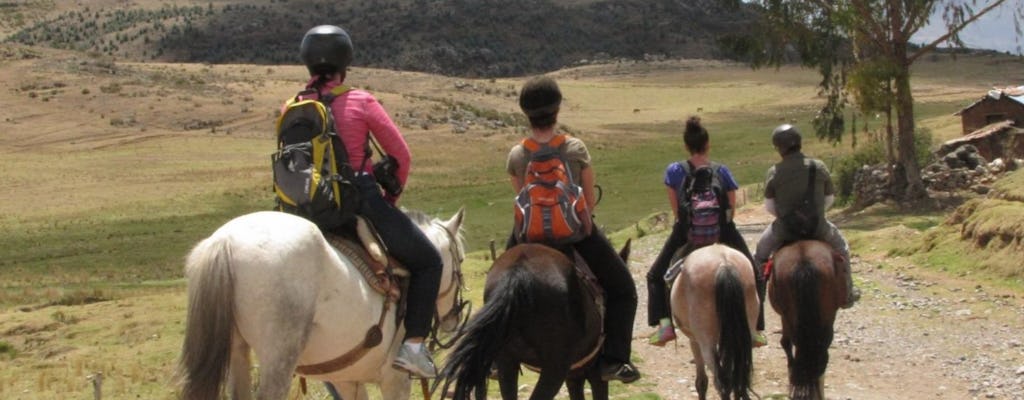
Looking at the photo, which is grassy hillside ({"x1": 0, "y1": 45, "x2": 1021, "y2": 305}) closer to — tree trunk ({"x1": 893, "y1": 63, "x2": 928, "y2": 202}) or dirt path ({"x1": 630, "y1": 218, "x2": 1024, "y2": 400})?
tree trunk ({"x1": 893, "y1": 63, "x2": 928, "y2": 202})

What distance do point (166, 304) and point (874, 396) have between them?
14.5 metres

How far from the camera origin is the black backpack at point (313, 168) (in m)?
6.78

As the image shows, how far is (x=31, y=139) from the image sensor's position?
65.6m

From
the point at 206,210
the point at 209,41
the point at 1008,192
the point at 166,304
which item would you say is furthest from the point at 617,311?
the point at 209,41

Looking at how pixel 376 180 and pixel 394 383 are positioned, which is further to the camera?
pixel 394 383

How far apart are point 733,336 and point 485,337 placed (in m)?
2.40

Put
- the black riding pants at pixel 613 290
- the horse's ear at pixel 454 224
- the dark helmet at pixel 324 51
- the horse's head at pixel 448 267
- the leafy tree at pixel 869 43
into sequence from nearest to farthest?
the dark helmet at pixel 324 51
the black riding pants at pixel 613 290
the horse's head at pixel 448 267
the horse's ear at pixel 454 224
the leafy tree at pixel 869 43

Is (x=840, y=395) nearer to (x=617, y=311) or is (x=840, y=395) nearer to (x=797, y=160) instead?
(x=797, y=160)

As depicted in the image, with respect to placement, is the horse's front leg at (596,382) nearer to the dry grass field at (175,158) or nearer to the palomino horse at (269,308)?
the palomino horse at (269,308)

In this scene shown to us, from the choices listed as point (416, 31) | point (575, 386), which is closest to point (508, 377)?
point (575, 386)

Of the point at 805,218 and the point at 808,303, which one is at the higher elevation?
the point at 805,218

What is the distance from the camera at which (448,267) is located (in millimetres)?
8367

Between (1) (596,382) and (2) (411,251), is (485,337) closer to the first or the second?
(2) (411,251)

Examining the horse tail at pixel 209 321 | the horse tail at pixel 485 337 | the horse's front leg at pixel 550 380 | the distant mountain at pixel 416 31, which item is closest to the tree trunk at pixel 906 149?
the horse's front leg at pixel 550 380
